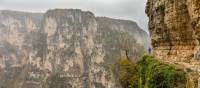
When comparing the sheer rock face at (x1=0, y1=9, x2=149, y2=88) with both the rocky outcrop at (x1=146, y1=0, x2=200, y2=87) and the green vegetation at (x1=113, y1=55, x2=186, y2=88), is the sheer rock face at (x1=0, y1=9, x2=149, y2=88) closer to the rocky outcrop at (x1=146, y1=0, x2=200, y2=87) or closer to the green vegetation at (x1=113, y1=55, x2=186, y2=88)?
the green vegetation at (x1=113, y1=55, x2=186, y2=88)

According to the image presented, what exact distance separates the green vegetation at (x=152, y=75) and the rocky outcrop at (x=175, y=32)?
830 millimetres

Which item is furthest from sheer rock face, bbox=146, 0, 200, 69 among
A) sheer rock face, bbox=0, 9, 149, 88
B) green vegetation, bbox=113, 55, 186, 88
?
sheer rock face, bbox=0, 9, 149, 88

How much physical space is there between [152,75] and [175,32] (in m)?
4.50

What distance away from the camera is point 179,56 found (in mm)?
31703

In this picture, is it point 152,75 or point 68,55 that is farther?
point 68,55

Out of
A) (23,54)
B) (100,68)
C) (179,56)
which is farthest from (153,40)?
(23,54)

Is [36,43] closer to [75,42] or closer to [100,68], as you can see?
[75,42]

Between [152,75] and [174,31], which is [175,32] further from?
[152,75]

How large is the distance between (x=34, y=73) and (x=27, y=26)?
5603 centimetres

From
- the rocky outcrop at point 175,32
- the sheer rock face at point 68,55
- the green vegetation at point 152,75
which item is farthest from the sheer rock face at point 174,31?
the sheer rock face at point 68,55

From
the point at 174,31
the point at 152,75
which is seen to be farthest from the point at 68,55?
the point at 152,75

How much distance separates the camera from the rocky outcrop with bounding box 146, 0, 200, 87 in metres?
28.9

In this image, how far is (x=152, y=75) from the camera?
28250mm

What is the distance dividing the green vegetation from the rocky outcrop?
830 millimetres
